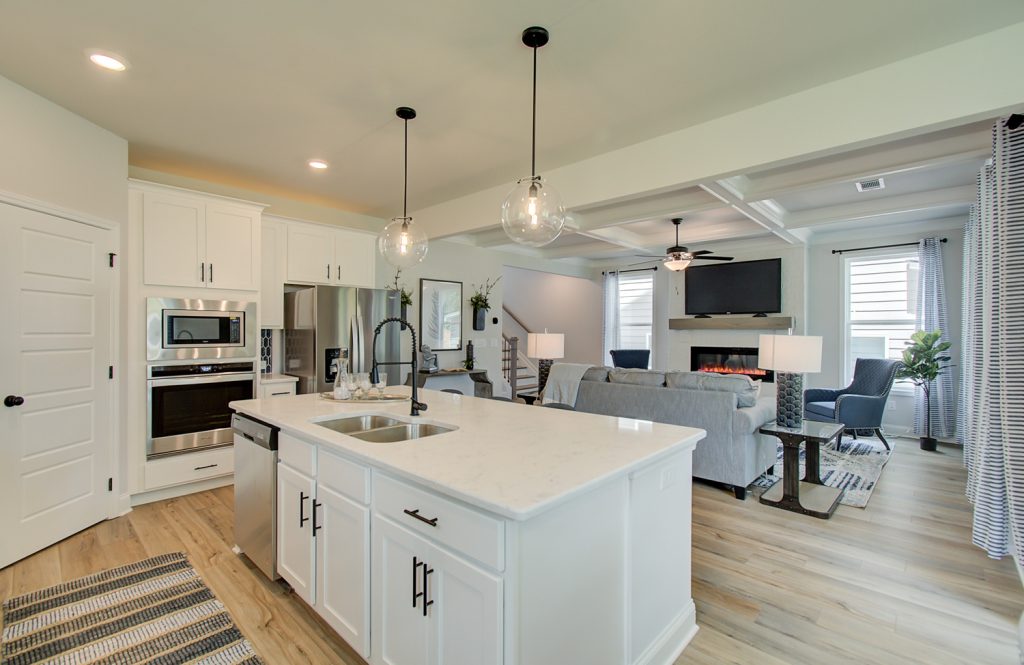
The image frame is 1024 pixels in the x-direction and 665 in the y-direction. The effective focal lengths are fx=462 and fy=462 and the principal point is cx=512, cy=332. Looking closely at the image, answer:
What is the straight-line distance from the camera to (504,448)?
1741mm

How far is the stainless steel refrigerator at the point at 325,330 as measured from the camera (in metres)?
4.57

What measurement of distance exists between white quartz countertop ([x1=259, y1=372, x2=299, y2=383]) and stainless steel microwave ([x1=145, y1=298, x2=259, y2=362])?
0.33 metres

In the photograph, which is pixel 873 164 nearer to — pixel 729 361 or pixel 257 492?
pixel 729 361

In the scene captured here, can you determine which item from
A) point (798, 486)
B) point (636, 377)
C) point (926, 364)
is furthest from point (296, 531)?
point (926, 364)

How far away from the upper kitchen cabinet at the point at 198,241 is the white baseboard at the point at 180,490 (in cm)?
162

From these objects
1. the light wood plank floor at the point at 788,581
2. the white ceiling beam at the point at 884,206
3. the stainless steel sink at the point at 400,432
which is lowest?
the light wood plank floor at the point at 788,581

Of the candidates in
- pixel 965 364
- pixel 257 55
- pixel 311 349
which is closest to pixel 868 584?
pixel 965 364

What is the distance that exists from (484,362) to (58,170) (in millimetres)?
4886

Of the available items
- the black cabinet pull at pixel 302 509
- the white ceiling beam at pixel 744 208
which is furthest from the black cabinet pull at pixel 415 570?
the white ceiling beam at pixel 744 208

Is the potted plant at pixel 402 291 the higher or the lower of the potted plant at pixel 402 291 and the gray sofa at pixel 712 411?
the higher

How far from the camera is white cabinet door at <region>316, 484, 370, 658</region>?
1.72 metres

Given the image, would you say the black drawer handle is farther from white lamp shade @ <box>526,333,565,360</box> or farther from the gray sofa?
the gray sofa

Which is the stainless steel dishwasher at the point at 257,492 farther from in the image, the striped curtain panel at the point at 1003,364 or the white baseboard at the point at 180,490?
the striped curtain panel at the point at 1003,364

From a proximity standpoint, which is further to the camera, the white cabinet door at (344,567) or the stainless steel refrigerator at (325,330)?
the stainless steel refrigerator at (325,330)
